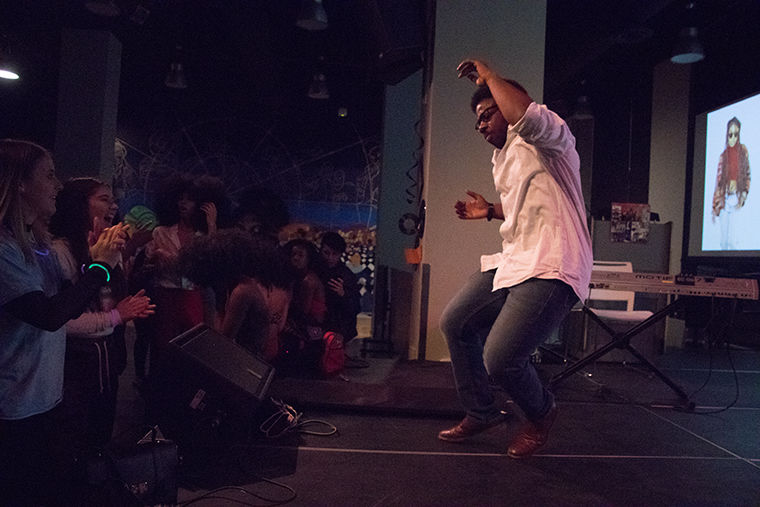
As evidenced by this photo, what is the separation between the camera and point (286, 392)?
11.8 feet

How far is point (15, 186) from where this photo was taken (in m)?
1.78

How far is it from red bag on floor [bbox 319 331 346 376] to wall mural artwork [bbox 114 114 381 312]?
639 centimetres

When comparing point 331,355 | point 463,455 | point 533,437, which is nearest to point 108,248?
point 463,455

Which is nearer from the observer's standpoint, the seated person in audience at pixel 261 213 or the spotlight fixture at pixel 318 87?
the seated person in audience at pixel 261 213

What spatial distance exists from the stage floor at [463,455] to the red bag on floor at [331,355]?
1.88 feet

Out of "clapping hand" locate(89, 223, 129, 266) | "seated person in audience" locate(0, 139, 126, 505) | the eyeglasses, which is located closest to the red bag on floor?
the eyeglasses

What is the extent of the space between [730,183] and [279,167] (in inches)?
278

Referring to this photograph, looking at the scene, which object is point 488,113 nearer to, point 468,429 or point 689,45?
point 468,429

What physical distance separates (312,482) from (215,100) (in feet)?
31.3

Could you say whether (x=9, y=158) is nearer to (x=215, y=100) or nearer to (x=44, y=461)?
(x=44, y=461)

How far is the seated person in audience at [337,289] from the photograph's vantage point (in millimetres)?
5281

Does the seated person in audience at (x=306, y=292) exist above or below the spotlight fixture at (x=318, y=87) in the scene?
below

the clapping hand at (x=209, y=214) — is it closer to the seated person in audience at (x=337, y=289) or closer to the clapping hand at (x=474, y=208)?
the seated person in audience at (x=337, y=289)

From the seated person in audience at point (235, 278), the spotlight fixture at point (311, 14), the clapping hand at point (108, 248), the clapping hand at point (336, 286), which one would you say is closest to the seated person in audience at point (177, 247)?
the seated person in audience at point (235, 278)
